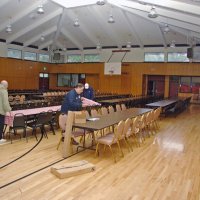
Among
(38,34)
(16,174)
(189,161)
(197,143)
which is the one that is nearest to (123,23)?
Answer: (38,34)

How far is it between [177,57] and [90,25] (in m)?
7.49

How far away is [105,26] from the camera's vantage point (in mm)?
18656

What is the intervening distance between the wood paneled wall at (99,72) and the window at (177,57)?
50 centimetres

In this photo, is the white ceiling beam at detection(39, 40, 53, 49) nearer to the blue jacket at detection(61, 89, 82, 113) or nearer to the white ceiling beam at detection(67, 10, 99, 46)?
the white ceiling beam at detection(67, 10, 99, 46)

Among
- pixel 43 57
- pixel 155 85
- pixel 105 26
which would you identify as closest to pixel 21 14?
pixel 105 26

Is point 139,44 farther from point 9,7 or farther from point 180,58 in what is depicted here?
point 9,7

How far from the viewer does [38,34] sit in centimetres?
2041

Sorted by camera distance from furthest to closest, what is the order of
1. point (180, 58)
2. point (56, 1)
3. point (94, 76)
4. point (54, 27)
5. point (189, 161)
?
point (94, 76), point (180, 58), point (54, 27), point (56, 1), point (189, 161)

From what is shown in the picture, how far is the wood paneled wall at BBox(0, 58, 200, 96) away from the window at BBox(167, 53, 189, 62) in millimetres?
504

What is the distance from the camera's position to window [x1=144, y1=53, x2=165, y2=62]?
71.1ft

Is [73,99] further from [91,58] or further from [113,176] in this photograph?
[91,58]

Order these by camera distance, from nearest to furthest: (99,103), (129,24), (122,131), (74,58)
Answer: (122,131), (99,103), (129,24), (74,58)

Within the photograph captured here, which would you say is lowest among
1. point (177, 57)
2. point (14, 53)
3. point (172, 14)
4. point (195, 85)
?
point (195, 85)

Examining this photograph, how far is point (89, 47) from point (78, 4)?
9.73m
